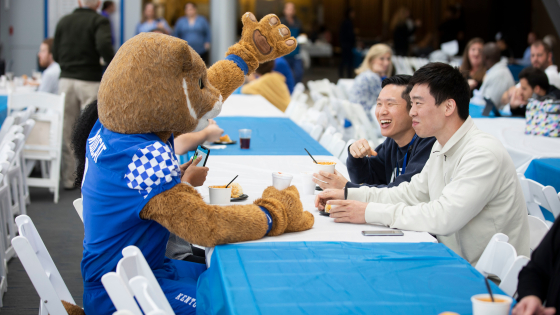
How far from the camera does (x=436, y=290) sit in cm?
149

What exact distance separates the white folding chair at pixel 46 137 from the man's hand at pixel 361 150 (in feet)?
10.4

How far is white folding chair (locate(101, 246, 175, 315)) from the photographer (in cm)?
131

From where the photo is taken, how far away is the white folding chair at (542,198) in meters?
2.46

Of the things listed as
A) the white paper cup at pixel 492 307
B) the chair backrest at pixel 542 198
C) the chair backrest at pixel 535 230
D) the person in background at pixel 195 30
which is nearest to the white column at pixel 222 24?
the person in background at pixel 195 30

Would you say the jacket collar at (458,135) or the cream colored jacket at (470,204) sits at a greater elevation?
the jacket collar at (458,135)

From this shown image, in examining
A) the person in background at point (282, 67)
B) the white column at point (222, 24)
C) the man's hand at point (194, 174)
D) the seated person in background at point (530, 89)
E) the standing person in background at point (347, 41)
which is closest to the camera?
the man's hand at point (194, 174)

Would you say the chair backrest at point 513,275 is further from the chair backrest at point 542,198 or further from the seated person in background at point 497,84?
the seated person in background at point 497,84

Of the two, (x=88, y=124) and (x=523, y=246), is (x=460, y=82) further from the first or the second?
(x=88, y=124)

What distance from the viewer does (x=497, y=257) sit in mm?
1734

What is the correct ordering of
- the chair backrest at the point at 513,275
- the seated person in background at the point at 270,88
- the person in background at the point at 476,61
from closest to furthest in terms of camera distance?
the chair backrest at the point at 513,275
the person in background at the point at 476,61
the seated person in background at the point at 270,88

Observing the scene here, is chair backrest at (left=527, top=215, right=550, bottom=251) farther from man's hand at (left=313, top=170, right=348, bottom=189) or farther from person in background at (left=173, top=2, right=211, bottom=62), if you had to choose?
person in background at (left=173, top=2, right=211, bottom=62)

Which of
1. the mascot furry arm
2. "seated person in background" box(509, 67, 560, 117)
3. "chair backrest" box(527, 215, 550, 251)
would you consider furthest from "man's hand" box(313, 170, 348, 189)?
"seated person in background" box(509, 67, 560, 117)

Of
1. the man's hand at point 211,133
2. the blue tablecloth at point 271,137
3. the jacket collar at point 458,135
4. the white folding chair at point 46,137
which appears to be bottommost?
the white folding chair at point 46,137

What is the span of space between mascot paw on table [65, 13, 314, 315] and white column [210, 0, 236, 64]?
391 inches
